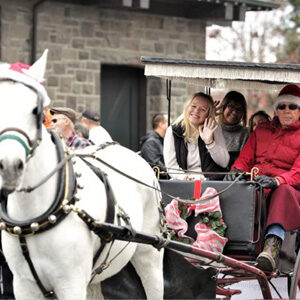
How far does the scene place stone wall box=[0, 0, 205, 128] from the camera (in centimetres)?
1739

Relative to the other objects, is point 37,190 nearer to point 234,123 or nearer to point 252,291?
point 234,123

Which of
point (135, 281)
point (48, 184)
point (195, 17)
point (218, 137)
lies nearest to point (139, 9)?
point (195, 17)

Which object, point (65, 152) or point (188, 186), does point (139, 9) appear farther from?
point (65, 152)

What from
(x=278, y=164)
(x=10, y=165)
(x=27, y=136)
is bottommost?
(x=278, y=164)

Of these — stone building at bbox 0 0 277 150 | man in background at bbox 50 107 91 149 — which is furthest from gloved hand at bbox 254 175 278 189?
stone building at bbox 0 0 277 150

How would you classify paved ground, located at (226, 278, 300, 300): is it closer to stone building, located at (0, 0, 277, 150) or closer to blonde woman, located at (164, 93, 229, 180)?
blonde woman, located at (164, 93, 229, 180)

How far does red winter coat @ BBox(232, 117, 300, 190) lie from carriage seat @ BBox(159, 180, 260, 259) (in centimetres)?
33

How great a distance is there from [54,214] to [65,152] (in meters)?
0.40

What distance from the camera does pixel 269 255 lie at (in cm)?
773

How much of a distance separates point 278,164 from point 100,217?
2.65m

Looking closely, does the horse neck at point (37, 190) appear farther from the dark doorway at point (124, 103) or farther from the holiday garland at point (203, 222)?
the dark doorway at point (124, 103)

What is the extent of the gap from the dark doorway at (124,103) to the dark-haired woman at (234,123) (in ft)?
31.7

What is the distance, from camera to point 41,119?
532 centimetres

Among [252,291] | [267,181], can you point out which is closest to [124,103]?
[252,291]
